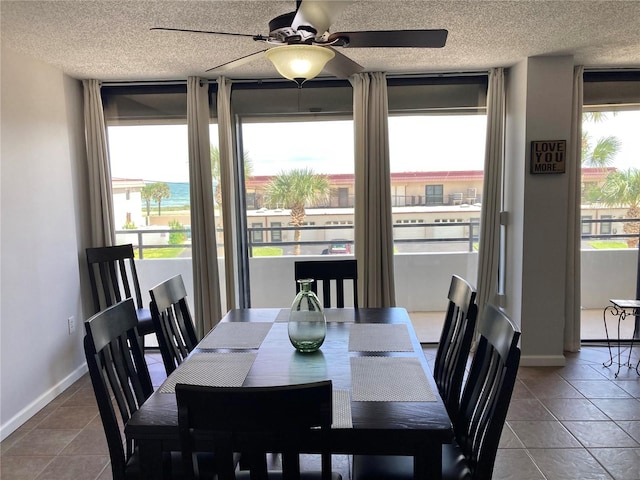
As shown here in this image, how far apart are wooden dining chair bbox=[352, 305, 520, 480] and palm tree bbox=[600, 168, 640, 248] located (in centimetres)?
308

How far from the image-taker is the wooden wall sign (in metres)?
3.49

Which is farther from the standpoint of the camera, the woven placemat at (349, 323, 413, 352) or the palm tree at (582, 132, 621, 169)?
the palm tree at (582, 132, 621, 169)

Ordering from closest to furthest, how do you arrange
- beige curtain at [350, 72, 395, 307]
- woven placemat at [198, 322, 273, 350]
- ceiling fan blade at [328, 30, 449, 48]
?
ceiling fan blade at [328, 30, 449, 48] → woven placemat at [198, 322, 273, 350] → beige curtain at [350, 72, 395, 307]

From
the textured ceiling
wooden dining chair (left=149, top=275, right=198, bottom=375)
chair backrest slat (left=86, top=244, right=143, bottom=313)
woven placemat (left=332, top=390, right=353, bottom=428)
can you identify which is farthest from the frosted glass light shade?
chair backrest slat (left=86, top=244, right=143, bottom=313)

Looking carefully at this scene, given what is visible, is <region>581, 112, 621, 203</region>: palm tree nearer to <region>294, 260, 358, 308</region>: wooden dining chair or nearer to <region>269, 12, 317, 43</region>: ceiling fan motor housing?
<region>294, 260, 358, 308</region>: wooden dining chair

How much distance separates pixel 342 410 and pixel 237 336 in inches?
35.9

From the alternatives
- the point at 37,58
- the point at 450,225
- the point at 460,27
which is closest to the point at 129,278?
the point at 37,58

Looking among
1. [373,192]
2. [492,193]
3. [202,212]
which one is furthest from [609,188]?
[202,212]

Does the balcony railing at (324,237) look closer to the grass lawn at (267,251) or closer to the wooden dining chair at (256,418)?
the grass lawn at (267,251)

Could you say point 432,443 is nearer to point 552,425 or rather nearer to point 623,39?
point 552,425

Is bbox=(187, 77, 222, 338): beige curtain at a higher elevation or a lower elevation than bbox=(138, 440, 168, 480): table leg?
higher

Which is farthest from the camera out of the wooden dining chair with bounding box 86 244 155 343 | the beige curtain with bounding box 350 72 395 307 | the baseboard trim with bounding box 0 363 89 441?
the beige curtain with bounding box 350 72 395 307

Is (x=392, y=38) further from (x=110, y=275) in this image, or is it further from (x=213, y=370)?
(x=110, y=275)

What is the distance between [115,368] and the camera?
1.78 m
